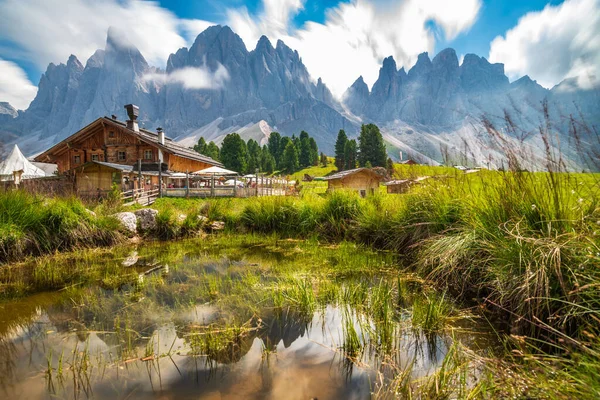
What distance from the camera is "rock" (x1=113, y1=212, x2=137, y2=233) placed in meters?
9.69

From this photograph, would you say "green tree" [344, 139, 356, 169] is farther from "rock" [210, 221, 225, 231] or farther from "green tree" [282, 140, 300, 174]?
"rock" [210, 221, 225, 231]

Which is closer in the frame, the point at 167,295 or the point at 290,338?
the point at 290,338

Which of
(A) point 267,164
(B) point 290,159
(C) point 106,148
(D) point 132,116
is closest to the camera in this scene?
(C) point 106,148

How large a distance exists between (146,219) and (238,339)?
894cm

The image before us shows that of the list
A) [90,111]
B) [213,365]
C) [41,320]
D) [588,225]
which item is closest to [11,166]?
[41,320]

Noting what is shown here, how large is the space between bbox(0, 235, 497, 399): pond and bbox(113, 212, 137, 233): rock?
4118 millimetres

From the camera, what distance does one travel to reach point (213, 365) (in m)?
2.90

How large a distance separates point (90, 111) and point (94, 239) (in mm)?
234665

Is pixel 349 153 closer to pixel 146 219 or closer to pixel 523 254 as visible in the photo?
pixel 146 219

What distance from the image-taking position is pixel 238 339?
3.33 m

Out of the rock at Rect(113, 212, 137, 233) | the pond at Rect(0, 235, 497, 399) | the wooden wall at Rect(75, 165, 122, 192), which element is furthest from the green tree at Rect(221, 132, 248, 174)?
the pond at Rect(0, 235, 497, 399)

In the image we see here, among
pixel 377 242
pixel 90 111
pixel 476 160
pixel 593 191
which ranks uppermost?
pixel 90 111

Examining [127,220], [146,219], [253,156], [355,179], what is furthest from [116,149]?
[253,156]

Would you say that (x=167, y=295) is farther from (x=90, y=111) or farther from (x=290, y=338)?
(x=90, y=111)
